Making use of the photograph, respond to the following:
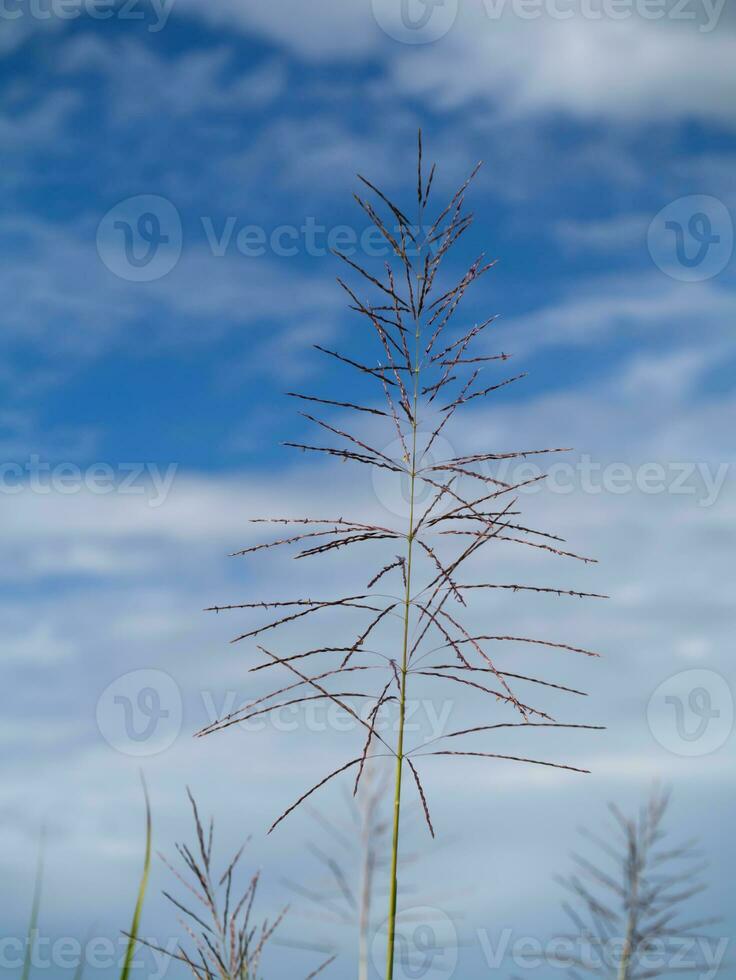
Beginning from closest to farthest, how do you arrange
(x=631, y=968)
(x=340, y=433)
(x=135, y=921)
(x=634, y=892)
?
1. (x=135, y=921)
2. (x=340, y=433)
3. (x=631, y=968)
4. (x=634, y=892)

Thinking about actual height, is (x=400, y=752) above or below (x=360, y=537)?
below

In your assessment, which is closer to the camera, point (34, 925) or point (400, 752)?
point (34, 925)

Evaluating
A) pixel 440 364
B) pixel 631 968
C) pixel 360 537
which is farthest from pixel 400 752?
pixel 631 968

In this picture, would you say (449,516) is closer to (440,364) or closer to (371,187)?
(440,364)

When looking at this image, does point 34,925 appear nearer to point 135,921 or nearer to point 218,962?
point 135,921

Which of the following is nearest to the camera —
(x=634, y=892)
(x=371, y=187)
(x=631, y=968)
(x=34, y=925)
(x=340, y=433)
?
(x=34, y=925)

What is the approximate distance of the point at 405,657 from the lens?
3.69 meters

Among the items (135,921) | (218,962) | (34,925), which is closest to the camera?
(135,921)

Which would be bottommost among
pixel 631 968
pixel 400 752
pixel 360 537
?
pixel 631 968

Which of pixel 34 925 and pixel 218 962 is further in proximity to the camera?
pixel 218 962

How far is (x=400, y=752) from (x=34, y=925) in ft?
4.23

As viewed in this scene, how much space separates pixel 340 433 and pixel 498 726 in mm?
1266

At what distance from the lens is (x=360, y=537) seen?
3953 mm

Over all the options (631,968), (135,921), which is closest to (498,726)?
(135,921)
